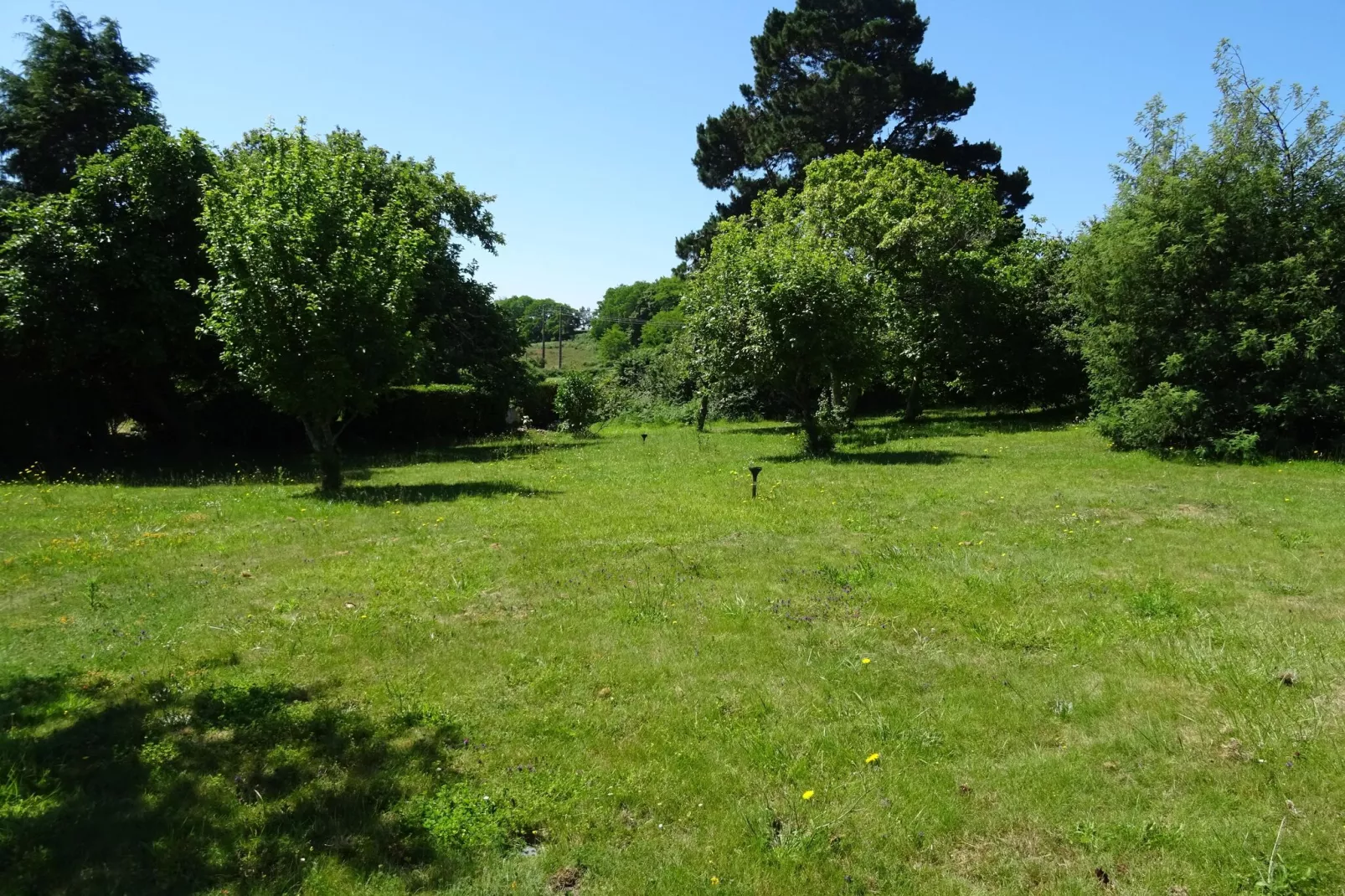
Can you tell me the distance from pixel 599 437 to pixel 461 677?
2317 centimetres

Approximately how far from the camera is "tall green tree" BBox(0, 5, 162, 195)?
20.8 metres

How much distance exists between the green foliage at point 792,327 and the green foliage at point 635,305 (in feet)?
207

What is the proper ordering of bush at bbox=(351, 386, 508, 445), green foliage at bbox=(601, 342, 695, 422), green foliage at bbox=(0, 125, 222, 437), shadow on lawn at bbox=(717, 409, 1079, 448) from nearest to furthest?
green foliage at bbox=(0, 125, 222, 437) → shadow on lawn at bbox=(717, 409, 1079, 448) → bush at bbox=(351, 386, 508, 445) → green foliage at bbox=(601, 342, 695, 422)

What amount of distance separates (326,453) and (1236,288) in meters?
19.0

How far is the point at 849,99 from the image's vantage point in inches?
1439

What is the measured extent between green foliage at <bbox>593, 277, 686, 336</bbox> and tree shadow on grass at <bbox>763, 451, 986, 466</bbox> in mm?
64661

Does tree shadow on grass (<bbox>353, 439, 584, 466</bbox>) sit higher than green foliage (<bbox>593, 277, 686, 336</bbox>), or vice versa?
green foliage (<bbox>593, 277, 686, 336</bbox>)

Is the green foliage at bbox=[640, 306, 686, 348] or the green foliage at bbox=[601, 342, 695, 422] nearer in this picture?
the green foliage at bbox=[601, 342, 695, 422]

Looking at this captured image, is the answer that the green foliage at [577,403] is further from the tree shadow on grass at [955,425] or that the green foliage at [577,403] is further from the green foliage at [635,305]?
the green foliage at [635,305]

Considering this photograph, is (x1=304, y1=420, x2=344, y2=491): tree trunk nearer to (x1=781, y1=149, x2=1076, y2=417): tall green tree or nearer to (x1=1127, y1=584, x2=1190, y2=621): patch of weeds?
(x1=1127, y1=584, x2=1190, y2=621): patch of weeds

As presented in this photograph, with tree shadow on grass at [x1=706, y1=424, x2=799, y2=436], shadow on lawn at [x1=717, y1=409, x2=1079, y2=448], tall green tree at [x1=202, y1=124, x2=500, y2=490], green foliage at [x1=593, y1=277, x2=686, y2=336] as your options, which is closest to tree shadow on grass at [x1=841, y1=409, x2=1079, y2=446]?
shadow on lawn at [x1=717, y1=409, x2=1079, y2=448]

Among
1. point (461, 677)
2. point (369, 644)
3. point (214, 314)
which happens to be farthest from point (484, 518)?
point (214, 314)

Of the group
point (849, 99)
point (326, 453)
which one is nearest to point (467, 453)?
point (326, 453)

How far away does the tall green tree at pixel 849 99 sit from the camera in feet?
121
